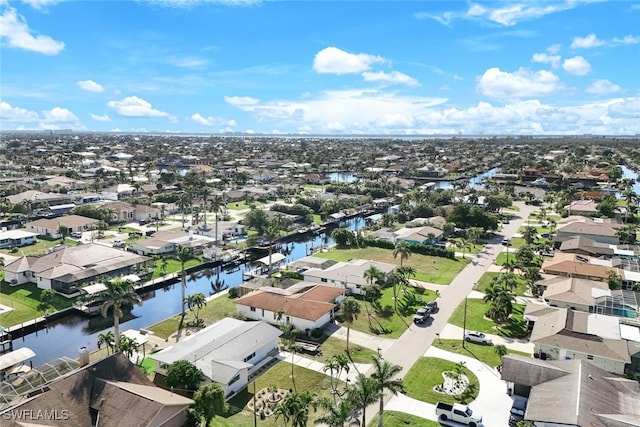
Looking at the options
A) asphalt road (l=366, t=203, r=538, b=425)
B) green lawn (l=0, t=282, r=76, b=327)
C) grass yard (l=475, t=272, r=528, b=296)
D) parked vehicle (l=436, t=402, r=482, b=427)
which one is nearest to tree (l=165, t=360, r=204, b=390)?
asphalt road (l=366, t=203, r=538, b=425)

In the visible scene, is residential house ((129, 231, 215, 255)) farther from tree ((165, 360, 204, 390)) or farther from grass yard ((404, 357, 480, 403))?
grass yard ((404, 357, 480, 403))

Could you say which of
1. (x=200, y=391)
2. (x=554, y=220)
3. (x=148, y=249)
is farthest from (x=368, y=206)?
(x=200, y=391)

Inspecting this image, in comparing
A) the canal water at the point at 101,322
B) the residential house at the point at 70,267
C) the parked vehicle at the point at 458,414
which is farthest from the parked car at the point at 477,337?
the residential house at the point at 70,267

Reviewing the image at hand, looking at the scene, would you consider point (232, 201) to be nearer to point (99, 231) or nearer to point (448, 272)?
point (99, 231)

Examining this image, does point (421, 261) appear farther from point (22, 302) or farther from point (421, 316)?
point (22, 302)

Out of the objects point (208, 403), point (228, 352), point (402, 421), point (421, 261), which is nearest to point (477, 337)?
point (402, 421)

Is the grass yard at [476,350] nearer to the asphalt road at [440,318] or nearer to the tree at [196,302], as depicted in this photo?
the asphalt road at [440,318]

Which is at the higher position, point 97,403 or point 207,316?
point 97,403
